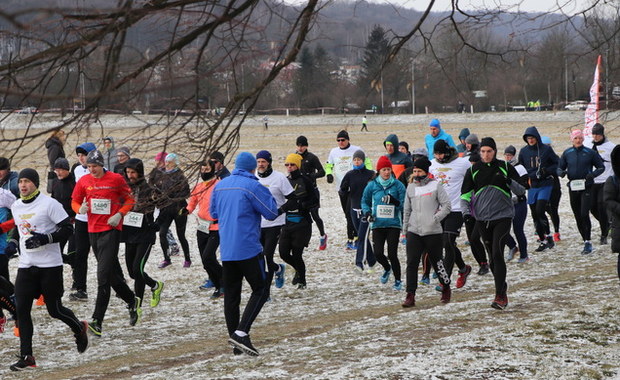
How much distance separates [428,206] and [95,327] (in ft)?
13.3

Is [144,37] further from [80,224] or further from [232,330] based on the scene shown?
[80,224]

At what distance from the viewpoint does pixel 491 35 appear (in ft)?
31.6

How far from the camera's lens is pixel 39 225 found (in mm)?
8711

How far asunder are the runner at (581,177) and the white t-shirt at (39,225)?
8.59 meters

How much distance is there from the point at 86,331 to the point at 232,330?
5.36 ft

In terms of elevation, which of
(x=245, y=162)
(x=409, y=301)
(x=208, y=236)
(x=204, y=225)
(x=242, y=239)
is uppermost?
(x=245, y=162)

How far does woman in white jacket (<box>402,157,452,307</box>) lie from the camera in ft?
34.0


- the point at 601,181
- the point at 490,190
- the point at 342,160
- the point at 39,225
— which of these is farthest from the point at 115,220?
the point at 601,181

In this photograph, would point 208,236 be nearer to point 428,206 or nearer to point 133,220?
point 133,220

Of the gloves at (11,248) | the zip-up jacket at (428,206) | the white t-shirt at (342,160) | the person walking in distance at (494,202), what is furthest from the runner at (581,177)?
the gloves at (11,248)

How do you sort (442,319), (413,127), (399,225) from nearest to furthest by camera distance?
(442,319) < (399,225) < (413,127)

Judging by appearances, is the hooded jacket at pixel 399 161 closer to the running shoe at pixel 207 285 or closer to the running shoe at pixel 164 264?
the running shoe at pixel 207 285

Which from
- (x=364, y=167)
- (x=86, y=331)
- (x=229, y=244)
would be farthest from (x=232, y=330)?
(x=364, y=167)

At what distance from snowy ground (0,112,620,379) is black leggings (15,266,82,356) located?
0.35m
